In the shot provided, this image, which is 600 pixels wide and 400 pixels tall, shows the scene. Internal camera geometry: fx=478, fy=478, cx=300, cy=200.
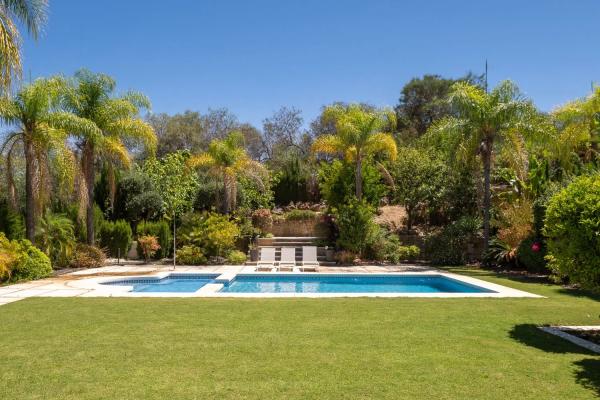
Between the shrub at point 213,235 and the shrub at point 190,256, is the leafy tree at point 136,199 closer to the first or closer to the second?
the shrub at point 213,235

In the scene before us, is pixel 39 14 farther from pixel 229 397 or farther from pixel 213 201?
pixel 213 201

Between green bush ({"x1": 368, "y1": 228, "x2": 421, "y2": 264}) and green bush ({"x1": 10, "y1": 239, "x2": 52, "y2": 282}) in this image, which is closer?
green bush ({"x1": 10, "y1": 239, "x2": 52, "y2": 282})

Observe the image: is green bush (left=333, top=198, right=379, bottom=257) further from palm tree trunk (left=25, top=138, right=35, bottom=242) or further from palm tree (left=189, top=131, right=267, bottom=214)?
palm tree trunk (left=25, top=138, right=35, bottom=242)

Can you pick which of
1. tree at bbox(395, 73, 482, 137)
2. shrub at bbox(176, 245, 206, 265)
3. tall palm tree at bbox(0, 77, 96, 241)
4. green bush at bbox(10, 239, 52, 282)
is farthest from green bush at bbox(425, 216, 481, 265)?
tree at bbox(395, 73, 482, 137)

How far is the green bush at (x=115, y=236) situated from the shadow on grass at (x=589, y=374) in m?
18.5

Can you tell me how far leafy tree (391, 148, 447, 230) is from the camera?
2233 cm

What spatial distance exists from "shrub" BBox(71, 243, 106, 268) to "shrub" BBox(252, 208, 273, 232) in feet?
25.6

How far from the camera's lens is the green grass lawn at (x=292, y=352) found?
475 centimetres

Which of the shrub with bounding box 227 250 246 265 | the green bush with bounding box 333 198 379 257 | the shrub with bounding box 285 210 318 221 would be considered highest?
the shrub with bounding box 285 210 318 221

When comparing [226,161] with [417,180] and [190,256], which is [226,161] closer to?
[190,256]

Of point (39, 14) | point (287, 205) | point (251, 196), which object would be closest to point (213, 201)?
point (251, 196)

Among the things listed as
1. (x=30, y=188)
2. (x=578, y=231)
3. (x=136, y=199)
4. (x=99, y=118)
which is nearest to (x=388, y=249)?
(x=136, y=199)

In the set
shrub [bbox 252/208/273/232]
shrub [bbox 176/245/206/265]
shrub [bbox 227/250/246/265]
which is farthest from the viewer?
shrub [bbox 252/208/273/232]

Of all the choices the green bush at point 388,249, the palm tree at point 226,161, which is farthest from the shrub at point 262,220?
the green bush at point 388,249
